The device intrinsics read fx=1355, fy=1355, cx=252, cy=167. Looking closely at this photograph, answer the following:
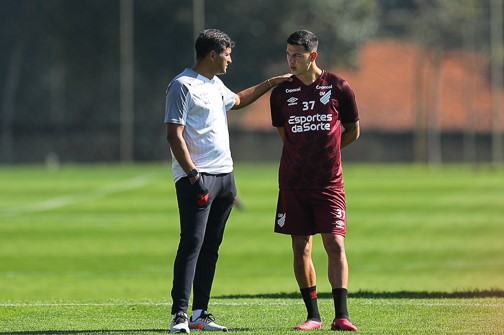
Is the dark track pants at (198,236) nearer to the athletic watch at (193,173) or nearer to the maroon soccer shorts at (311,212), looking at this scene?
the athletic watch at (193,173)

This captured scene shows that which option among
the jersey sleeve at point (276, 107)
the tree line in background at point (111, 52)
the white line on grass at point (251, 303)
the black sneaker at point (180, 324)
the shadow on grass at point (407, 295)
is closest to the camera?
the black sneaker at point (180, 324)

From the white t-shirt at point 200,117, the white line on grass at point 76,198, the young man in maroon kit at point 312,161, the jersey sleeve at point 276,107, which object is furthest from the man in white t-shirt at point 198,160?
the white line on grass at point 76,198

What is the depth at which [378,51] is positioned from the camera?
56656 millimetres

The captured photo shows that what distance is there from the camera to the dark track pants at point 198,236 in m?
8.83

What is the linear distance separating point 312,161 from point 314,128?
22 cm

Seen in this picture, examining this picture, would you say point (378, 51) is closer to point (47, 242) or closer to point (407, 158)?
point (407, 158)

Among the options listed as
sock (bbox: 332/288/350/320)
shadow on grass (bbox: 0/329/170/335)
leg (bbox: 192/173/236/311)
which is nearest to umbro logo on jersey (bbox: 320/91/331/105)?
leg (bbox: 192/173/236/311)

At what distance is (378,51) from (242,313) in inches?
1873

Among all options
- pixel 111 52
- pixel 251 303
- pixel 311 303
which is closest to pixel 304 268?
pixel 311 303

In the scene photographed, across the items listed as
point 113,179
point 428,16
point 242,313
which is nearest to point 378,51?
point 428,16

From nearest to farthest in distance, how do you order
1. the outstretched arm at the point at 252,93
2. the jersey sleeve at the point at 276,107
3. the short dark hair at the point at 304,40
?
the short dark hair at the point at 304,40 < the jersey sleeve at the point at 276,107 < the outstretched arm at the point at 252,93

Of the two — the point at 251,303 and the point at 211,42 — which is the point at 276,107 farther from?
the point at 251,303

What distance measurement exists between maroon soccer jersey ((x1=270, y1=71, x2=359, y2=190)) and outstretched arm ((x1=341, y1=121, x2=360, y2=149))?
0.62 feet

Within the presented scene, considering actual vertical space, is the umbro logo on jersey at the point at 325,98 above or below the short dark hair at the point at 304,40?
below
